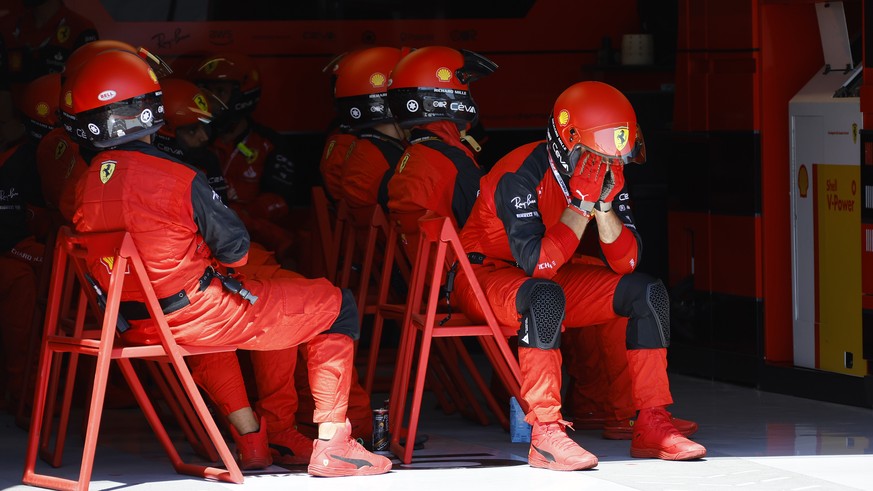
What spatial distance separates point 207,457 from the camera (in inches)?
237

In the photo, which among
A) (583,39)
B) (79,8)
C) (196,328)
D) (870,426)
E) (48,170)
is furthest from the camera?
(583,39)

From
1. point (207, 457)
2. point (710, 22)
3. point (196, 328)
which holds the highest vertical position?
point (710, 22)

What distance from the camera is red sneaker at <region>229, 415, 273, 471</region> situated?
5.70 metres

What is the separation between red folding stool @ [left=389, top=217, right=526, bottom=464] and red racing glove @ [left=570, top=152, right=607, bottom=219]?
461 millimetres

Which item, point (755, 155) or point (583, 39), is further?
point (583, 39)

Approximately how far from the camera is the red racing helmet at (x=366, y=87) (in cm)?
717

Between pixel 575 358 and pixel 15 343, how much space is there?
2.54 meters

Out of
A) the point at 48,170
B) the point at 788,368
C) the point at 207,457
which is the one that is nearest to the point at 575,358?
the point at 788,368

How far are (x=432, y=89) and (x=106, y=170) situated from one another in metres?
1.65

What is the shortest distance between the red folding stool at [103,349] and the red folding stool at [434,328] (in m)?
0.73

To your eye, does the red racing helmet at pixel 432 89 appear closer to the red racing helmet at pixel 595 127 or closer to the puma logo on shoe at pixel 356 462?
the red racing helmet at pixel 595 127

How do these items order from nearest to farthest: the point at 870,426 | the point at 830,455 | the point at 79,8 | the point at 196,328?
the point at 196,328
the point at 830,455
the point at 870,426
the point at 79,8

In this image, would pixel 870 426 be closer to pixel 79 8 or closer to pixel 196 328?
pixel 196 328

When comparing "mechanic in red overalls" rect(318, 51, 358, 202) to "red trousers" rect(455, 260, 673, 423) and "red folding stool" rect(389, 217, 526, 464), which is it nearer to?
"red folding stool" rect(389, 217, 526, 464)
